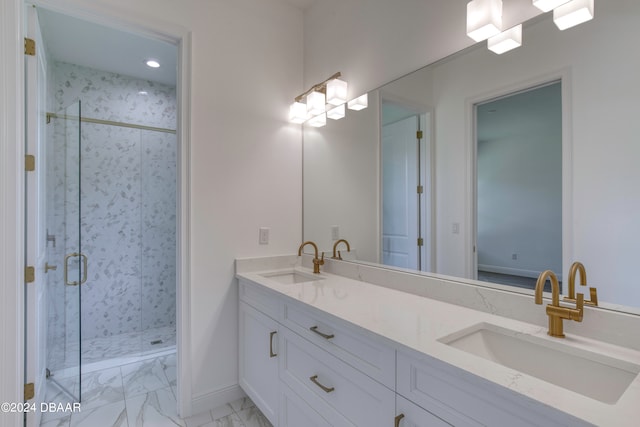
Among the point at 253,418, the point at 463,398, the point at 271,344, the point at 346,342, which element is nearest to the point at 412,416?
the point at 463,398

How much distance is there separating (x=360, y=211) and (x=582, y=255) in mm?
1192

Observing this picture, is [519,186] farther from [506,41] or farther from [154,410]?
[154,410]

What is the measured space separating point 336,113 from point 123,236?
2540 mm

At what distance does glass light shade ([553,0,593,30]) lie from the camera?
106 cm

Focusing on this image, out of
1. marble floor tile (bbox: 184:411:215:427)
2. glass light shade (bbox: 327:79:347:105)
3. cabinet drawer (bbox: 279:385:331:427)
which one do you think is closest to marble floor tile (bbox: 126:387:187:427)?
marble floor tile (bbox: 184:411:215:427)

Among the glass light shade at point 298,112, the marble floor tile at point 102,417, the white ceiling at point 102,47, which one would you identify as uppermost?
the white ceiling at point 102,47

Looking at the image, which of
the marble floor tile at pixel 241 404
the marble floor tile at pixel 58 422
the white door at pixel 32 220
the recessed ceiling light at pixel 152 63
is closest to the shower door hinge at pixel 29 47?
the white door at pixel 32 220

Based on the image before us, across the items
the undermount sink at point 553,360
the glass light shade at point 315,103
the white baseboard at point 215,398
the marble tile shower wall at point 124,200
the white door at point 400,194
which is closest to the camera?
the undermount sink at point 553,360

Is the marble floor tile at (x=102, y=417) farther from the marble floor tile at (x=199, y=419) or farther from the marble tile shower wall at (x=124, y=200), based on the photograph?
the marble tile shower wall at (x=124, y=200)

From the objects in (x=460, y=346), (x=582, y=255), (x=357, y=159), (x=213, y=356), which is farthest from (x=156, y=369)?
(x=582, y=255)

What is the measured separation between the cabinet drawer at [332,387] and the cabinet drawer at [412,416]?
3cm

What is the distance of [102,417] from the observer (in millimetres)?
1897

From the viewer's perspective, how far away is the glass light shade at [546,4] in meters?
1.11

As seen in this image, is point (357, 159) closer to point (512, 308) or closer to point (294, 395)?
point (512, 308)
